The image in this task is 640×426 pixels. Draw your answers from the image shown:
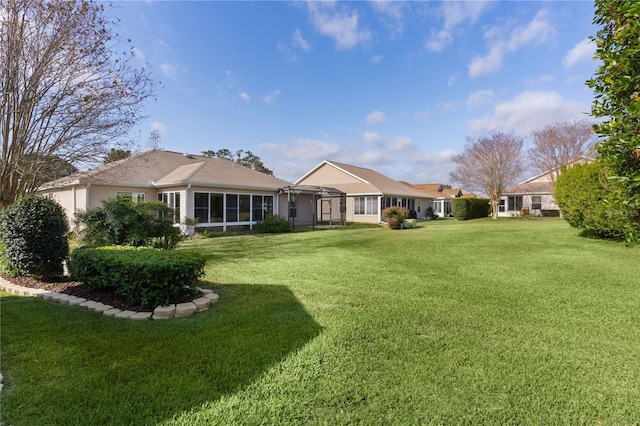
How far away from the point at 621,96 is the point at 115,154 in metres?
12.9

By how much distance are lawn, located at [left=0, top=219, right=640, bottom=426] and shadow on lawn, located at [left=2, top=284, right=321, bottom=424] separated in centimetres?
2

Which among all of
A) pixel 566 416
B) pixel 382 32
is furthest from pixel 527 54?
pixel 566 416

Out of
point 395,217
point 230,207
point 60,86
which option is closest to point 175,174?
point 230,207

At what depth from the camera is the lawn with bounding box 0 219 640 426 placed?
2.35 metres


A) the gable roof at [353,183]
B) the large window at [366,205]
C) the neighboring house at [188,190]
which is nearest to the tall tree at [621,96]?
the neighboring house at [188,190]

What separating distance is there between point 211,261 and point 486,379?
7410 mm

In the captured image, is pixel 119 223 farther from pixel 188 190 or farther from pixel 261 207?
pixel 261 207

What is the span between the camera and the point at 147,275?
431 cm

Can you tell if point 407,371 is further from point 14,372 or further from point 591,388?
point 14,372

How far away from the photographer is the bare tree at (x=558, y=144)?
27469 millimetres

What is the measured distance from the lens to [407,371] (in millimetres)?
2883

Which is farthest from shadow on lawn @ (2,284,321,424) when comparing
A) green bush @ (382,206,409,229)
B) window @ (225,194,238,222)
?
green bush @ (382,206,409,229)

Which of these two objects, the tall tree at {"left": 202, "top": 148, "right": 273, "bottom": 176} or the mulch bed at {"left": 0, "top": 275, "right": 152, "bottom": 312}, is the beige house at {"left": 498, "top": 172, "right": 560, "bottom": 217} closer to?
the tall tree at {"left": 202, "top": 148, "right": 273, "bottom": 176}

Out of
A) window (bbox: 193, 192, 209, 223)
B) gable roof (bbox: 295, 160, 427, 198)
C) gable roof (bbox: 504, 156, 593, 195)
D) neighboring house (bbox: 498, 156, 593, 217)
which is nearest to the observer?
window (bbox: 193, 192, 209, 223)
